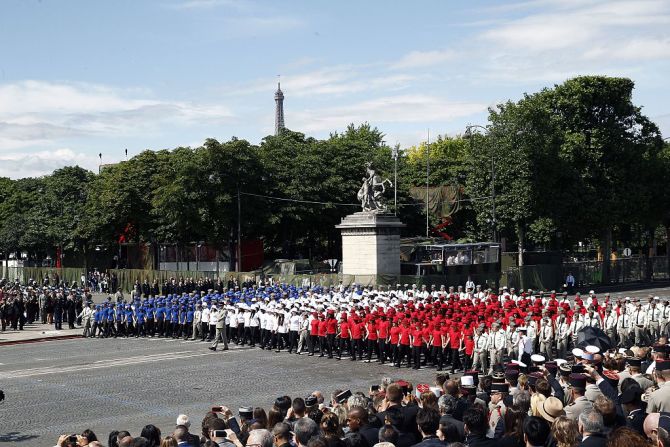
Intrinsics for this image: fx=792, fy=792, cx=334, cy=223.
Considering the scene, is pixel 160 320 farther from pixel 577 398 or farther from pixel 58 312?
pixel 577 398

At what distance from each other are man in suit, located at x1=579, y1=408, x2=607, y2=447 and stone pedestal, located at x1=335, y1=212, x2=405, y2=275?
33.2m

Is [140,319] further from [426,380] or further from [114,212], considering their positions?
[114,212]

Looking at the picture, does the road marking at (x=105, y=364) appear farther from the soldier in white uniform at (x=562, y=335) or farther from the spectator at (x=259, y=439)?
the spectator at (x=259, y=439)

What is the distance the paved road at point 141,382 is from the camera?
16.7m


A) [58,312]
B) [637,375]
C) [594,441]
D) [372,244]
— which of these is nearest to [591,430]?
[594,441]

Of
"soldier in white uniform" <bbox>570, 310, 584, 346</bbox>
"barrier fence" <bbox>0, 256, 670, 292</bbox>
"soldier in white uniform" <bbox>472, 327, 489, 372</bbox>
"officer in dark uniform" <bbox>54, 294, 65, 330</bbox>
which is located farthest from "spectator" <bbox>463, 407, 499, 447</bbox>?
"barrier fence" <bbox>0, 256, 670, 292</bbox>

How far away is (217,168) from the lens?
5256 cm

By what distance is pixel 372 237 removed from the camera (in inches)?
1617

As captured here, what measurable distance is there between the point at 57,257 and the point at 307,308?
2007 inches

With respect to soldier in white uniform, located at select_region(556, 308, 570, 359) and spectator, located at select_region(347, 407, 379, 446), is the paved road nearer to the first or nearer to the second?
soldier in white uniform, located at select_region(556, 308, 570, 359)

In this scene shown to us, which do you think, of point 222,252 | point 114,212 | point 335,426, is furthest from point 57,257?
point 335,426

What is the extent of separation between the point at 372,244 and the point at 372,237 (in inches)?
14.3

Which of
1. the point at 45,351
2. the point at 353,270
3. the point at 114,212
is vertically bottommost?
the point at 45,351

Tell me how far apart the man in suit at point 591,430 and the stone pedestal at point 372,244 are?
109ft
